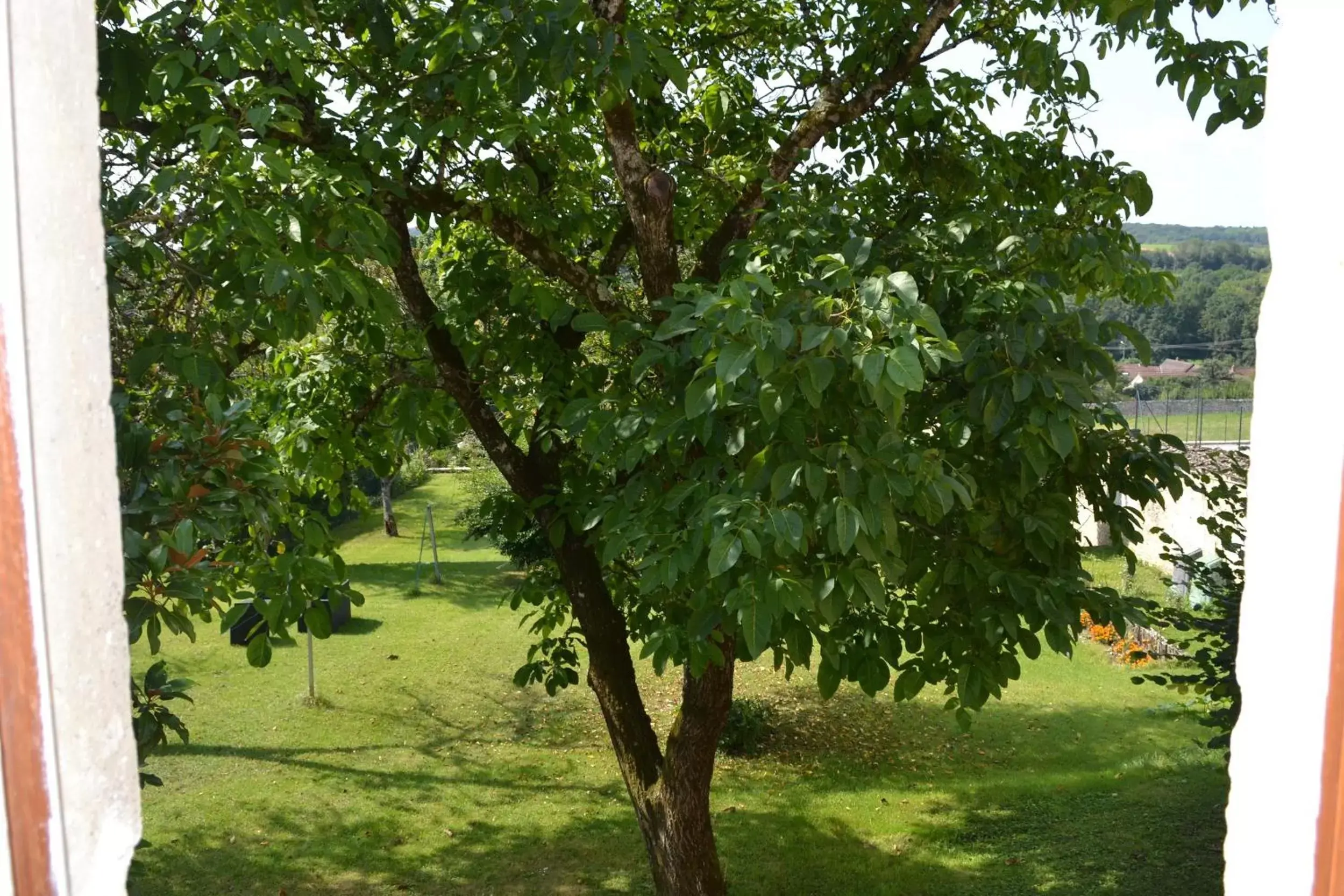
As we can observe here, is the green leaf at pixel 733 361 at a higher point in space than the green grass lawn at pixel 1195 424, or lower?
higher

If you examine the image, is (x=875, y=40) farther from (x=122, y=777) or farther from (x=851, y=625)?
(x=122, y=777)

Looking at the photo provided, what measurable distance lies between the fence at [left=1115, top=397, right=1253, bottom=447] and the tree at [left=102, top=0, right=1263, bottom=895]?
16.1 ft

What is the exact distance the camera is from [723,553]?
2.12 m

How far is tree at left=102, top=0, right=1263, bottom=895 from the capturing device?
228 cm

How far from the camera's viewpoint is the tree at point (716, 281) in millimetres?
2279

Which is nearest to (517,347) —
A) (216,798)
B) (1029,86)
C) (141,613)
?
(1029,86)

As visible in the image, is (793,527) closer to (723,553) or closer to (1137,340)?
(723,553)

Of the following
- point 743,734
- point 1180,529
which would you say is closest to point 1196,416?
point 1180,529

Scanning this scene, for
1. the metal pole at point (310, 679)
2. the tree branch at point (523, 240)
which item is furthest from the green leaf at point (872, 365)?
the metal pole at point (310, 679)

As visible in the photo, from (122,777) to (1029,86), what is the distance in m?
Result: 4.20

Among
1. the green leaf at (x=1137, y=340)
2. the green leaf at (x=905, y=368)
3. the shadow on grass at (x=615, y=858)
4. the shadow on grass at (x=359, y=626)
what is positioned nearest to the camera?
the green leaf at (x=905, y=368)

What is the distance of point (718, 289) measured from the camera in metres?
2.43

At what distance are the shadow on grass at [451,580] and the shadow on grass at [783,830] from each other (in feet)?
13.9

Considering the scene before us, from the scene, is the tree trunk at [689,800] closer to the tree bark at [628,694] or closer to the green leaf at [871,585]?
the tree bark at [628,694]
